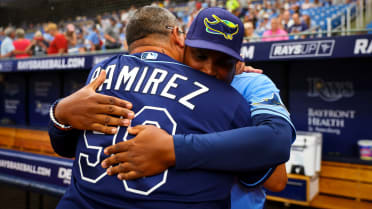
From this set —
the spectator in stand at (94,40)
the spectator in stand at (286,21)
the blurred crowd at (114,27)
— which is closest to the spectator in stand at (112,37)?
the blurred crowd at (114,27)

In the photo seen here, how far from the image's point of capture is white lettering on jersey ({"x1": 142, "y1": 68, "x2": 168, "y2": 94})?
839 millimetres

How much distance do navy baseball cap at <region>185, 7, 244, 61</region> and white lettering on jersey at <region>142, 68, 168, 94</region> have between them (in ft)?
0.41

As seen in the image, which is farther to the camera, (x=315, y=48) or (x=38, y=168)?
(x=315, y=48)

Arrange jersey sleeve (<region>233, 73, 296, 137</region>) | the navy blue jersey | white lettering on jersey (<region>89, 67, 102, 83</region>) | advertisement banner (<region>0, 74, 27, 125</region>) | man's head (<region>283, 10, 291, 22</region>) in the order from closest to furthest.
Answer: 1. the navy blue jersey
2. jersey sleeve (<region>233, 73, 296, 137</region>)
3. white lettering on jersey (<region>89, 67, 102, 83</region>)
4. man's head (<region>283, 10, 291, 22</region>)
5. advertisement banner (<region>0, 74, 27, 125</region>)

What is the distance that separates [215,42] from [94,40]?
A: 14.5 ft

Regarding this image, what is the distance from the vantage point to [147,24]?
3.47 feet

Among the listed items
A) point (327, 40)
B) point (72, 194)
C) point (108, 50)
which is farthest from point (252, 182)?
point (108, 50)

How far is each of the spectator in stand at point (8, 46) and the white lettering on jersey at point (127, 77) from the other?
613 centimetres

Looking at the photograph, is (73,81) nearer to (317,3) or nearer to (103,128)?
(317,3)

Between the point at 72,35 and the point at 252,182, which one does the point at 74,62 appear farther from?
the point at 252,182

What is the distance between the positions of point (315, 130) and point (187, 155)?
12.2 ft

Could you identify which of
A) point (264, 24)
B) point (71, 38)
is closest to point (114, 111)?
point (264, 24)

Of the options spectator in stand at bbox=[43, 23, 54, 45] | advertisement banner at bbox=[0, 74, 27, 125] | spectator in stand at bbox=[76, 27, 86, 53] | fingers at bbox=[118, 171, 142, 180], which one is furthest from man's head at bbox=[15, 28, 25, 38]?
fingers at bbox=[118, 171, 142, 180]

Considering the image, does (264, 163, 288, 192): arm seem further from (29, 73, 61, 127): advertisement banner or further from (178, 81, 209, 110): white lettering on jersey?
(29, 73, 61, 127): advertisement banner
